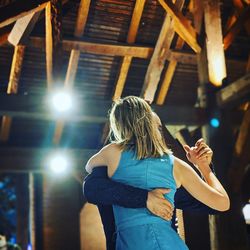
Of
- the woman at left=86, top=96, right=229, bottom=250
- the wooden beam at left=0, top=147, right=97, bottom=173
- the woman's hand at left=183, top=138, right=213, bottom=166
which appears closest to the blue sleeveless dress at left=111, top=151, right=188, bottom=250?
the woman at left=86, top=96, right=229, bottom=250

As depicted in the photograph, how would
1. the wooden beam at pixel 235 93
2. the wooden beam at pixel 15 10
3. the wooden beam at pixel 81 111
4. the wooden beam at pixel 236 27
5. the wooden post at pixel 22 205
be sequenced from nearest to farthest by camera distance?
the wooden beam at pixel 15 10 < the wooden beam at pixel 235 93 < the wooden beam at pixel 81 111 < the wooden beam at pixel 236 27 < the wooden post at pixel 22 205

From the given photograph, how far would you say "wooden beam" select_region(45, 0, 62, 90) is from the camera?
17.1 feet

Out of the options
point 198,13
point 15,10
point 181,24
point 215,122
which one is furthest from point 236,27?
point 15,10

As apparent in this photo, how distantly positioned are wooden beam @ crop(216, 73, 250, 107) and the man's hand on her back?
11.6 feet

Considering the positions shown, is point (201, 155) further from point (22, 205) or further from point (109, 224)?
point (22, 205)

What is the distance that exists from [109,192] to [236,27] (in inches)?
184

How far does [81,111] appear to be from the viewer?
5410 millimetres

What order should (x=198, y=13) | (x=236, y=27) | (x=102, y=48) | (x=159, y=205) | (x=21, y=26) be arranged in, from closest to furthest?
Result: 1. (x=159, y=205)
2. (x=21, y=26)
3. (x=198, y=13)
4. (x=236, y=27)
5. (x=102, y=48)

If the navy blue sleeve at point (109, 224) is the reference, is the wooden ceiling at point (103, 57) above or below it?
above

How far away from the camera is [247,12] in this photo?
5.84 m

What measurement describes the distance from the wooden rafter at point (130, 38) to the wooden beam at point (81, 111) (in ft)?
2.56

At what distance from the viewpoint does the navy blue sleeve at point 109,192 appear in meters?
1.65

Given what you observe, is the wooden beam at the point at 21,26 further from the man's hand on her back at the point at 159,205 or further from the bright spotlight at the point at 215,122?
the man's hand on her back at the point at 159,205

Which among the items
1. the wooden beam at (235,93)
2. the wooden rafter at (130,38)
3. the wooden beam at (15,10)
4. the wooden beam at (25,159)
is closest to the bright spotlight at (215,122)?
the wooden beam at (235,93)
